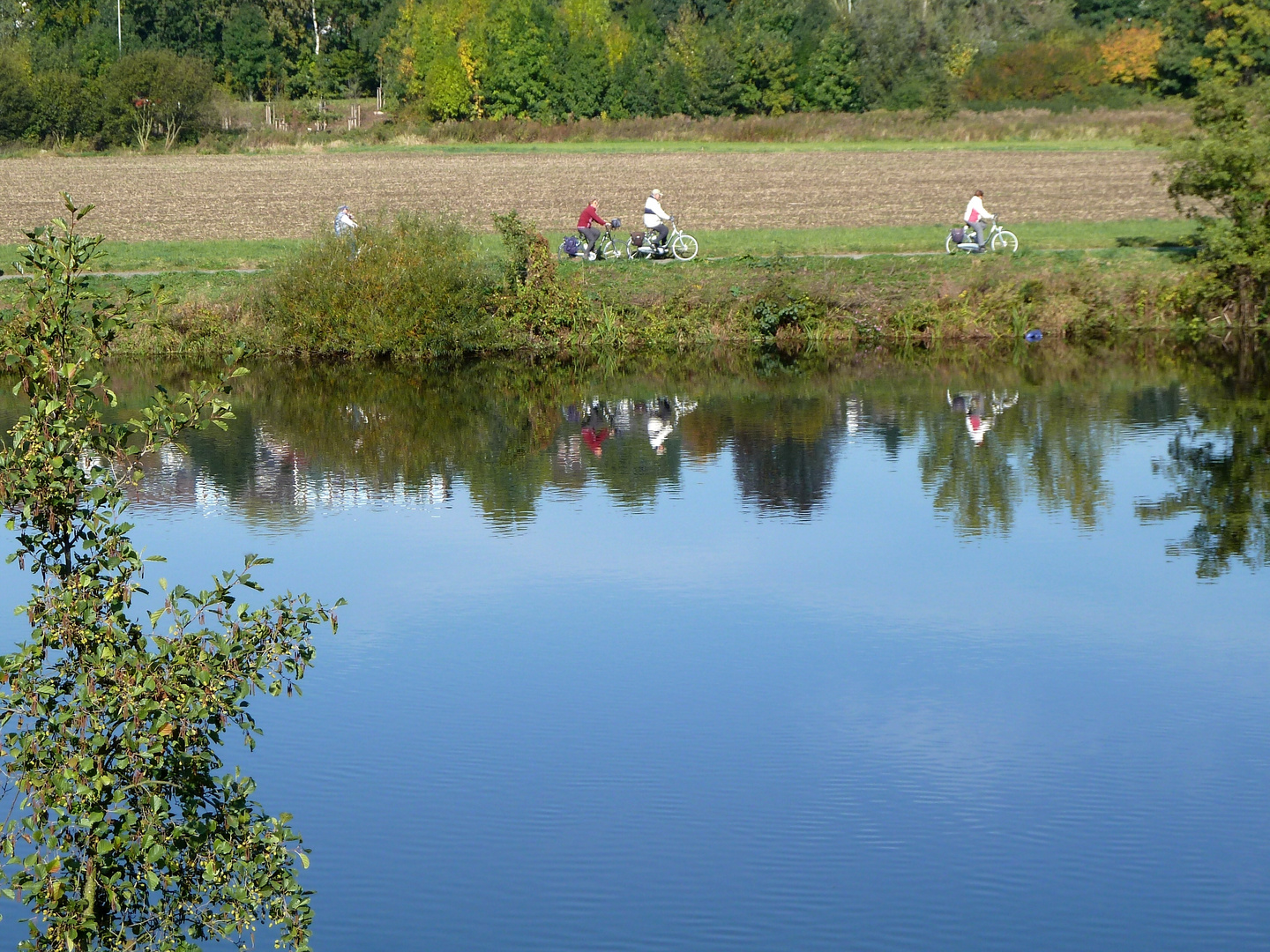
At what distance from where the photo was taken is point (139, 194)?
60.2 m

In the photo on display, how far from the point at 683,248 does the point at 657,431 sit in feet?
36.8

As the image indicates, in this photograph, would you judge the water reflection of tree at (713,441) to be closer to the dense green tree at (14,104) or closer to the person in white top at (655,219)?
the person in white top at (655,219)

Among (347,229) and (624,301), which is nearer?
(347,229)

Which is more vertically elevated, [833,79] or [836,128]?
[833,79]

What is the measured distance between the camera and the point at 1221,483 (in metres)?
20.9

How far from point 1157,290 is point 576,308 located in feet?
36.7

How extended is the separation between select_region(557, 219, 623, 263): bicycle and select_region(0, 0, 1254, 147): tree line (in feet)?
208

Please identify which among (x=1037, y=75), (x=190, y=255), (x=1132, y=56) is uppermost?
(x=1132, y=56)

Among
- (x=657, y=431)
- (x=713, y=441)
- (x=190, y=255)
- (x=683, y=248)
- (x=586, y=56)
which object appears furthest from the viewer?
(x=586, y=56)

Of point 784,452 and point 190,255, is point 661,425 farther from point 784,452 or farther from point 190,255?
point 190,255

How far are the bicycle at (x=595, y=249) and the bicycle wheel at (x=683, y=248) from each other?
1161 mm

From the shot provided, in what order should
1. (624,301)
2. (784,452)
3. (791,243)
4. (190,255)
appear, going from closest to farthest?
(784,452), (624,301), (190,255), (791,243)

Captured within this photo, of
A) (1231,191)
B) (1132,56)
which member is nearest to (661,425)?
(1231,191)

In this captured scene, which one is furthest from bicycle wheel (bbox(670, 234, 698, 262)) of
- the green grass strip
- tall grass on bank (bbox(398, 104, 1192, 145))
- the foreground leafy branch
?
tall grass on bank (bbox(398, 104, 1192, 145))
